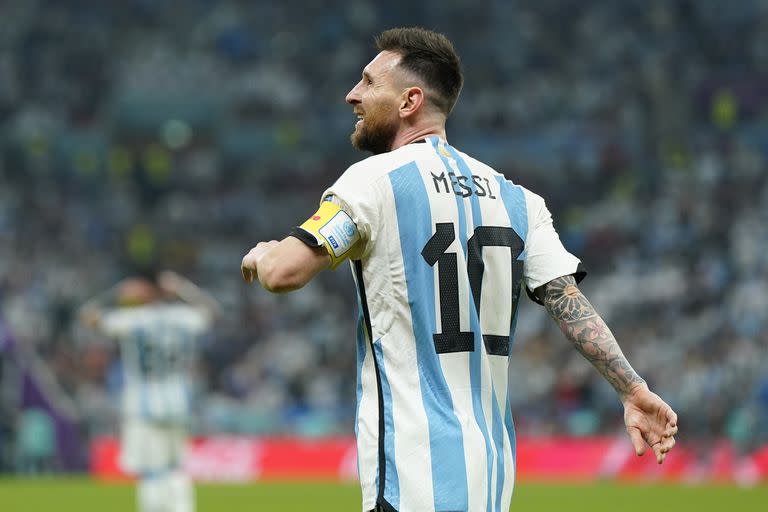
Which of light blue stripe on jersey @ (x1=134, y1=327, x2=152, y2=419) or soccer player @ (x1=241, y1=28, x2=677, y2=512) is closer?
soccer player @ (x1=241, y1=28, x2=677, y2=512)

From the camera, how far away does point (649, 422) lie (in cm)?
355

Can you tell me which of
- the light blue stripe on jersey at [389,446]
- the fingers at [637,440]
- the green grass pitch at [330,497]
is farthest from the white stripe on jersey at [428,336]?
the green grass pitch at [330,497]

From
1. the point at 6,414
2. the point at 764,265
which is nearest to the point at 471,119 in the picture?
the point at 764,265

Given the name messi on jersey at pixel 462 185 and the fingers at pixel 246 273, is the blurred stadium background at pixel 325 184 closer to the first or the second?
the name messi on jersey at pixel 462 185

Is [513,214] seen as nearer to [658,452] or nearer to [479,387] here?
[479,387]

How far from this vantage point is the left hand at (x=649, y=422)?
11.5 feet

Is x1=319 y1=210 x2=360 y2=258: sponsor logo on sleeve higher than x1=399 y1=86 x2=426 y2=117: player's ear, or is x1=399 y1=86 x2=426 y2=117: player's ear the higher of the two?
x1=399 y1=86 x2=426 y2=117: player's ear

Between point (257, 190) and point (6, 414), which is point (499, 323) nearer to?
point (6, 414)

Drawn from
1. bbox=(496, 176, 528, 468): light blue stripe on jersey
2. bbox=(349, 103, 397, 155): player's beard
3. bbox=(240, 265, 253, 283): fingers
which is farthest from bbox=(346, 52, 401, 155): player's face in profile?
bbox=(240, 265, 253, 283): fingers

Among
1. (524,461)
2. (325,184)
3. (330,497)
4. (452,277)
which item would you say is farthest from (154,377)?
(325,184)

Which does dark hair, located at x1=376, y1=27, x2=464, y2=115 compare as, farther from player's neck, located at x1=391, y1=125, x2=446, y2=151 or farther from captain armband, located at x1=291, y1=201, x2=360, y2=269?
captain armband, located at x1=291, y1=201, x2=360, y2=269

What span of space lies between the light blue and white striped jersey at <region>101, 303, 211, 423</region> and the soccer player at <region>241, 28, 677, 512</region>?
764 centimetres

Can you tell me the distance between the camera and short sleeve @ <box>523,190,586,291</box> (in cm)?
370

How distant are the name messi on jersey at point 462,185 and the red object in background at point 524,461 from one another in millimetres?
12422
